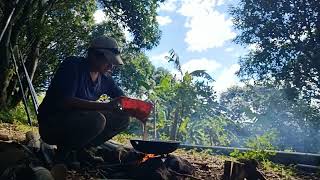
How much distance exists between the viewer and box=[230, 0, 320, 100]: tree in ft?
53.8

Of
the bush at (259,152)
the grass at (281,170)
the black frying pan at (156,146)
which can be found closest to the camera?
the black frying pan at (156,146)

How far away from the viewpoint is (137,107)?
3.42 metres

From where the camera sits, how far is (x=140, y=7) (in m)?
12.1

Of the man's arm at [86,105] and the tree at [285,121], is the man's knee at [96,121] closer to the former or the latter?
the man's arm at [86,105]

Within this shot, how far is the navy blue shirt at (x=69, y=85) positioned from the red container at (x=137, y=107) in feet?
1.30

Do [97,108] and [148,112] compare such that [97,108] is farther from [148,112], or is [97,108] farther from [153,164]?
[153,164]

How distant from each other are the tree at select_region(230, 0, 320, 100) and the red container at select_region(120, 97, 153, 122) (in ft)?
46.1

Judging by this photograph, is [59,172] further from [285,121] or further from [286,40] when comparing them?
[285,121]

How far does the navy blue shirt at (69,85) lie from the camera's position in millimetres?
3145

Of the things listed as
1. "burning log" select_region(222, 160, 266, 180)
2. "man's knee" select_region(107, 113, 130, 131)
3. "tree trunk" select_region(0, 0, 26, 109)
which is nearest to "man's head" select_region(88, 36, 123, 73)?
"man's knee" select_region(107, 113, 130, 131)

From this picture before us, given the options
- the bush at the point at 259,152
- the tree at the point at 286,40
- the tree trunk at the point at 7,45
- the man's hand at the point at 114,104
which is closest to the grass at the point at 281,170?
the bush at the point at 259,152

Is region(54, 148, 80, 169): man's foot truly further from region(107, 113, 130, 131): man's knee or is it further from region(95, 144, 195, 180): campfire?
region(107, 113, 130, 131): man's knee

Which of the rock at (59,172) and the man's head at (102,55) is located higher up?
the man's head at (102,55)

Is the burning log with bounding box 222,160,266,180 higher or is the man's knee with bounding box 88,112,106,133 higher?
the man's knee with bounding box 88,112,106,133
